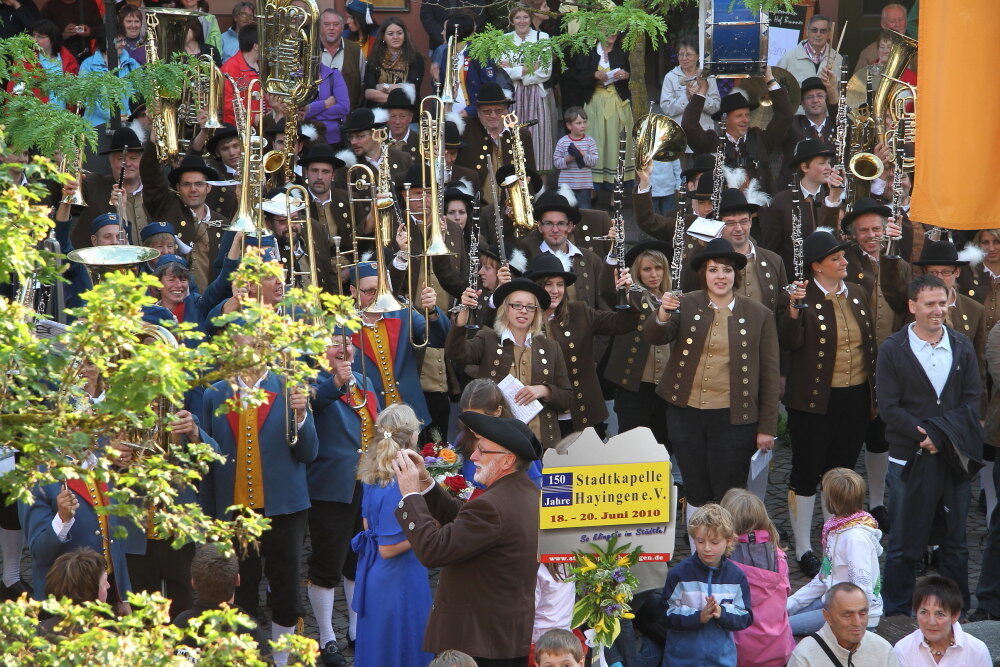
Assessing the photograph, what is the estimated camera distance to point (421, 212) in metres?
10.8

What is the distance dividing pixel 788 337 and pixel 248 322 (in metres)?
6.78

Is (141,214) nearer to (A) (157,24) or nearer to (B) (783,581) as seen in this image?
(A) (157,24)

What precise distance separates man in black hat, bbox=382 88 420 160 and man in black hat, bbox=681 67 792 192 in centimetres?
283

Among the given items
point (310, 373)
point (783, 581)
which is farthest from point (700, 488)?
point (310, 373)

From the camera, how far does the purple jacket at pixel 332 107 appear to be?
13844mm

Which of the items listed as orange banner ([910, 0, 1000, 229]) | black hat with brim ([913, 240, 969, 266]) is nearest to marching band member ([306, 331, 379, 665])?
black hat with brim ([913, 240, 969, 266])

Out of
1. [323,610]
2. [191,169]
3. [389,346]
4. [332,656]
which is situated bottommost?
[332,656]

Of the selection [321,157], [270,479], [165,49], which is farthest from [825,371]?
[165,49]

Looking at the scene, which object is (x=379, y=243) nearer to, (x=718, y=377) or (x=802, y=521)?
(x=718, y=377)

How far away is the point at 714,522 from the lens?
22.8ft

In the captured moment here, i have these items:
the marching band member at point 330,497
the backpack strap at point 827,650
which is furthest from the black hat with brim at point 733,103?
the backpack strap at point 827,650

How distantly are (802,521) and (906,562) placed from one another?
3.33ft

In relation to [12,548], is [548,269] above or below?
above

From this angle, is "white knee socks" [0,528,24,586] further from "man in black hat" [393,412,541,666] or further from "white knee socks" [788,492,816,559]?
"white knee socks" [788,492,816,559]
